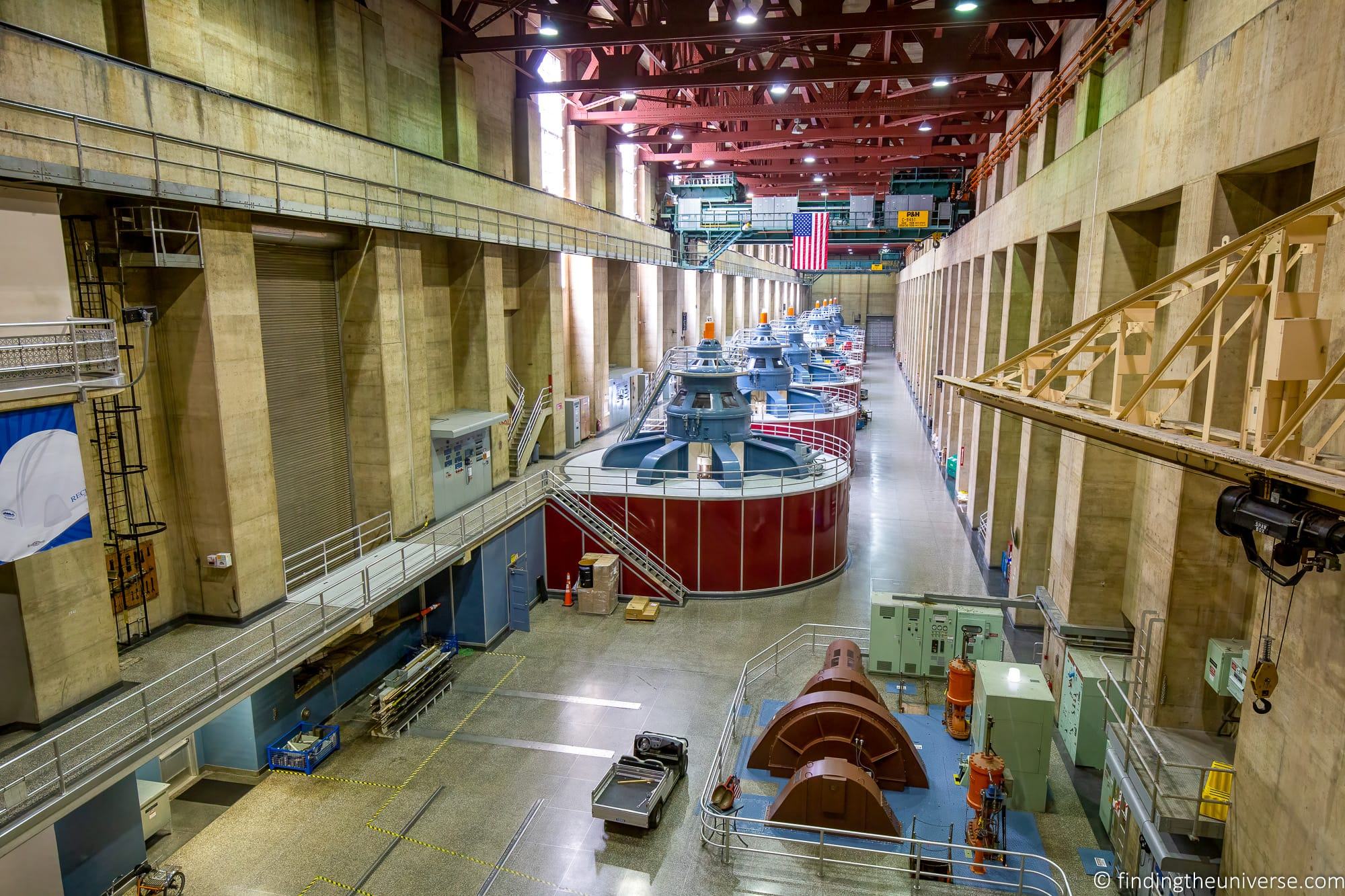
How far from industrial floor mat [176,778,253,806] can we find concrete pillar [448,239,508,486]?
876 cm

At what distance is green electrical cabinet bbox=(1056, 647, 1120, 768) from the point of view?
1091 cm

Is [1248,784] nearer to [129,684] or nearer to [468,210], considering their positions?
[129,684]

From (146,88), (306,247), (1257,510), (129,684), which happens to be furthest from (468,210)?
(1257,510)

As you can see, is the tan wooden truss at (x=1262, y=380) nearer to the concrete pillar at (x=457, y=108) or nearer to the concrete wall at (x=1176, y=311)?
the concrete wall at (x=1176, y=311)

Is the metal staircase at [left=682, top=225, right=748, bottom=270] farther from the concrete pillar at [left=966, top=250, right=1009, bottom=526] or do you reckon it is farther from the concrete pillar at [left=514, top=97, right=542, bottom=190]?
the concrete pillar at [left=966, top=250, right=1009, bottom=526]

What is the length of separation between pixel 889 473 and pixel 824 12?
1804 centimetres

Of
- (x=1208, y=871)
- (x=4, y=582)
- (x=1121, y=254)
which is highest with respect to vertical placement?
(x=1121, y=254)

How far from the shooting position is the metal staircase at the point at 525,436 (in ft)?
65.7

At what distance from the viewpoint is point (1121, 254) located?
11.3 m

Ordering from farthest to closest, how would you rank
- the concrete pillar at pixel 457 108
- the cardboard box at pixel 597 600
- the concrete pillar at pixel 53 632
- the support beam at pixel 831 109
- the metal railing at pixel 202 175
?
the support beam at pixel 831 109
the cardboard box at pixel 597 600
the concrete pillar at pixel 457 108
the concrete pillar at pixel 53 632
the metal railing at pixel 202 175

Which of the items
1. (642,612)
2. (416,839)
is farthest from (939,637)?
(416,839)

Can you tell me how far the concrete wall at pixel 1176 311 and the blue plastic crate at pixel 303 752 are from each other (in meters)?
11.3

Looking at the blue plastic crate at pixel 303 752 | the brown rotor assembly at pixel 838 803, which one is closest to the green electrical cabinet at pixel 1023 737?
the brown rotor assembly at pixel 838 803

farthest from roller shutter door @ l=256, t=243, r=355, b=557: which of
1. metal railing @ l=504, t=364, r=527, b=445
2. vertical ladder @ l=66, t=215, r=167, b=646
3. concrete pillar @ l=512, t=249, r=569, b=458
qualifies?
concrete pillar @ l=512, t=249, r=569, b=458
